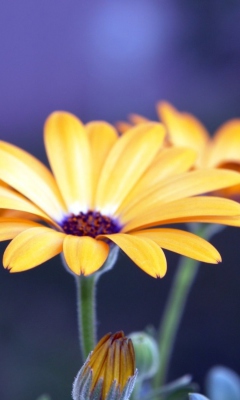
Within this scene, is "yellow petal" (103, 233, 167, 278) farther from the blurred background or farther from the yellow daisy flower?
the blurred background

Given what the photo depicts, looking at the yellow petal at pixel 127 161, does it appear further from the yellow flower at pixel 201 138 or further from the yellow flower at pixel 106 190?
the yellow flower at pixel 201 138

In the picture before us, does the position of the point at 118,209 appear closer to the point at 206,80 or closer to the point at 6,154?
the point at 6,154

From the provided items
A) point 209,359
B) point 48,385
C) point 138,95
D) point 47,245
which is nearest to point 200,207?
point 47,245

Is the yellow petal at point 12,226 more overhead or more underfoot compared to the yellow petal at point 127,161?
more underfoot

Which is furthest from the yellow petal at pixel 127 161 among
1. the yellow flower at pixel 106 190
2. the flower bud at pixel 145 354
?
the flower bud at pixel 145 354

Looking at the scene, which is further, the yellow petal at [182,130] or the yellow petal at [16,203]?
the yellow petal at [182,130]
